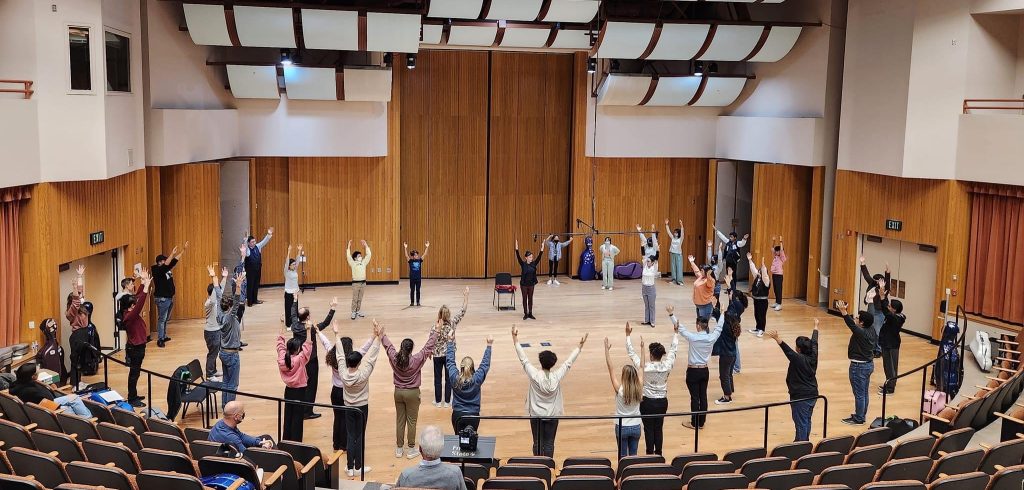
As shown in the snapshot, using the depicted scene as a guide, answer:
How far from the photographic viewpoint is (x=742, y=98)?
2111 cm

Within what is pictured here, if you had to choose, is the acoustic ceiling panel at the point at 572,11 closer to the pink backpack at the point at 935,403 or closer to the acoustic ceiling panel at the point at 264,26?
the acoustic ceiling panel at the point at 264,26

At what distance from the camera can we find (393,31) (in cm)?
1705

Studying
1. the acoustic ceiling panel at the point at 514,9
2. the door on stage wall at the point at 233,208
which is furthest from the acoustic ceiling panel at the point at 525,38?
the door on stage wall at the point at 233,208

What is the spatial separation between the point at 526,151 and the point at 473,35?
363cm

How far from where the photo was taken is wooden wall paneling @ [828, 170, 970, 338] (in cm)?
1564

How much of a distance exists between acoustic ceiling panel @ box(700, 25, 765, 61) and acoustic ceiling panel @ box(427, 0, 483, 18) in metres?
4.76

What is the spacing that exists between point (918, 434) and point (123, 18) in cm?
1224

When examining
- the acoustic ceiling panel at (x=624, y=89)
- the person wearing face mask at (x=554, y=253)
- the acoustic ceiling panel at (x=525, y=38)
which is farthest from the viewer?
the person wearing face mask at (x=554, y=253)

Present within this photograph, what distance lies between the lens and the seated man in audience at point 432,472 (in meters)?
6.27

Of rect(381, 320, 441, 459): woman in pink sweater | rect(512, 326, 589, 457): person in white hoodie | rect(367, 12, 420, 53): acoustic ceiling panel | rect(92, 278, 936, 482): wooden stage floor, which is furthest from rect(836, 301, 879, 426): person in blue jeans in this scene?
rect(367, 12, 420, 53): acoustic ceiling panel

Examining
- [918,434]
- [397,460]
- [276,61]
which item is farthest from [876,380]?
[276,61]

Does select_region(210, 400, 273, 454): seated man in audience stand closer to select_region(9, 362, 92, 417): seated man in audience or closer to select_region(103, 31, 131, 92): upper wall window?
select_region(9, 362, 92, 417): seated man in audience

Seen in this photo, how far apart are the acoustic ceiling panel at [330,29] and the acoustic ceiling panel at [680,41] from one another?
5.82 metres

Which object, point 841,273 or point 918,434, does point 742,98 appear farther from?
point 918,434
